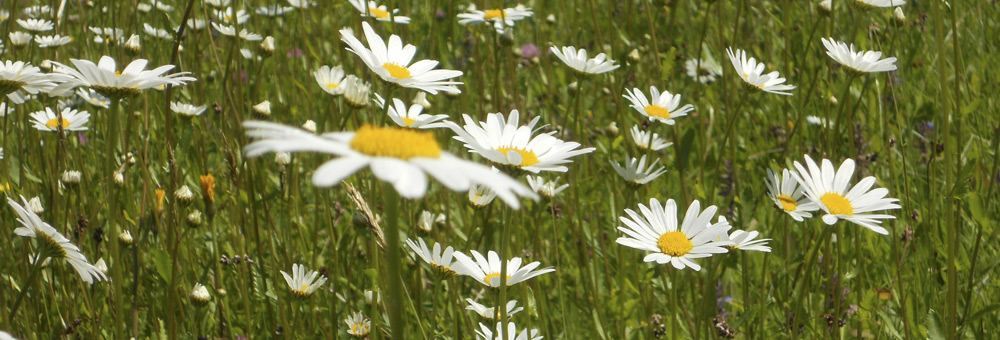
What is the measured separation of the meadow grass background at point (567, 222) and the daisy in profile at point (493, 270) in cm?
6

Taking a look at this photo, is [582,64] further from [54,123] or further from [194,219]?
[54,123]

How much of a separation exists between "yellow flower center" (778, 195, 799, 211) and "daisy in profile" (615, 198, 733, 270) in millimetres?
117

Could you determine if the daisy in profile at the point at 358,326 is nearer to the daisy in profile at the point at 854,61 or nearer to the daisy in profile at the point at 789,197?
the daisy in profile at the point at 789,197

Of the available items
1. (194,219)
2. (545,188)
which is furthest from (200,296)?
(545,188)

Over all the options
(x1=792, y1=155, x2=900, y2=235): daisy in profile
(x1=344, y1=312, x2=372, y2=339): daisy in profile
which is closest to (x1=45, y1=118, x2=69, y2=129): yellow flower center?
(x1=344, y1=312, x2=372, y2=339): daisy in profile

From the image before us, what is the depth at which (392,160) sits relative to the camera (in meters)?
0.62

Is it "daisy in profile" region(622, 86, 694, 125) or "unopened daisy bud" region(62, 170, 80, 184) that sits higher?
"daisy in profile" region(622, 86, 694, 125)

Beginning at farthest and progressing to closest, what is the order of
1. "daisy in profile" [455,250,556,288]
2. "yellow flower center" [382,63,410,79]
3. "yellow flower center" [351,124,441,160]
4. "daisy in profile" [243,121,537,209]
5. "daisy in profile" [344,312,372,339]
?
"daisy in profile" [344,312,372,339], "yellow flower center" [382,63,410,79], "daisy in profile" [455,250,556,288], "yellow flower center" [351,124,441,160], "daisy in profile" [243,121,537,209]

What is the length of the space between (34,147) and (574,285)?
4.74ft

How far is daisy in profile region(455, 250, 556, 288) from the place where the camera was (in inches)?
44.9

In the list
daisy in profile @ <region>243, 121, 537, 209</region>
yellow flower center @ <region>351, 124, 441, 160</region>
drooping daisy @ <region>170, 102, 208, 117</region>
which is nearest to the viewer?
daisy in profile @ <region>243, 121, 537, 209</region>

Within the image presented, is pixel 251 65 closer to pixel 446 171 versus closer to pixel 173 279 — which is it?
pixel 173 279

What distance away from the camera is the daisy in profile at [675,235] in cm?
119

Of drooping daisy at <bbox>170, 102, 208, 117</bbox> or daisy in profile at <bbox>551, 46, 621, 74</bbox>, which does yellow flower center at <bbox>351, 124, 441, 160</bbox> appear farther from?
drooping daisy at <bbox>170, 102, 208, 117</bbox>
